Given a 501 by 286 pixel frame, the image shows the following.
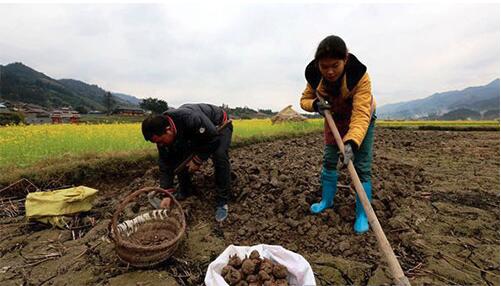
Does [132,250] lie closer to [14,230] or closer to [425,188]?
[14,230]

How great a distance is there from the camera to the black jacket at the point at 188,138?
2.68 meters

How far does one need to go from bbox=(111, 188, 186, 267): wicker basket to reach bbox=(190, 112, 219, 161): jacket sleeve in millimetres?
600

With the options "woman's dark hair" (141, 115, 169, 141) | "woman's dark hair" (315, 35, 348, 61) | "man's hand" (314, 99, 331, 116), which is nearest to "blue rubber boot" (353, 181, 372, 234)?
"man's hand" (314, 99, 331, 116)

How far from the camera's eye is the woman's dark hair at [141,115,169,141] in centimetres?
231

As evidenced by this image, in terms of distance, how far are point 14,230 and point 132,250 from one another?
6.32 ft

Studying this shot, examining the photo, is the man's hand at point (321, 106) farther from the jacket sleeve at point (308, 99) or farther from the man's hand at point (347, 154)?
the man's hand at point (347, 154)

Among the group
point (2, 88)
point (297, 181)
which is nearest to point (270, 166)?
point (297, 181)

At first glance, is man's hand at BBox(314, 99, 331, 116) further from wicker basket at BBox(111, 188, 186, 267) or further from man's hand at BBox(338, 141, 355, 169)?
wicker basket at BBox(111, 188, 186, 267)

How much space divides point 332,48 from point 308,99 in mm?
740

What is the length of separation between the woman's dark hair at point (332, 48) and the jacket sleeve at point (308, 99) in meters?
0.58

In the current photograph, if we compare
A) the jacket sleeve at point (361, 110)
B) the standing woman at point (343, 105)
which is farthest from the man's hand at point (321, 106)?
the jacket sleeve at point (361, 110)

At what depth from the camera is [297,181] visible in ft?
11.4

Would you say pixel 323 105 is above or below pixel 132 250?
above

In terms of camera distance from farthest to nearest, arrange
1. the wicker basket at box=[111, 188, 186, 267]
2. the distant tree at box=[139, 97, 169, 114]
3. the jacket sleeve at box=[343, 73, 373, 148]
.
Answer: the distant tree at box=[139, 97, 169, 114]
the jacket sleeve at box=[343, 73, 373, 148]
the wicker basket at box=[111, 188, 186, 267]
